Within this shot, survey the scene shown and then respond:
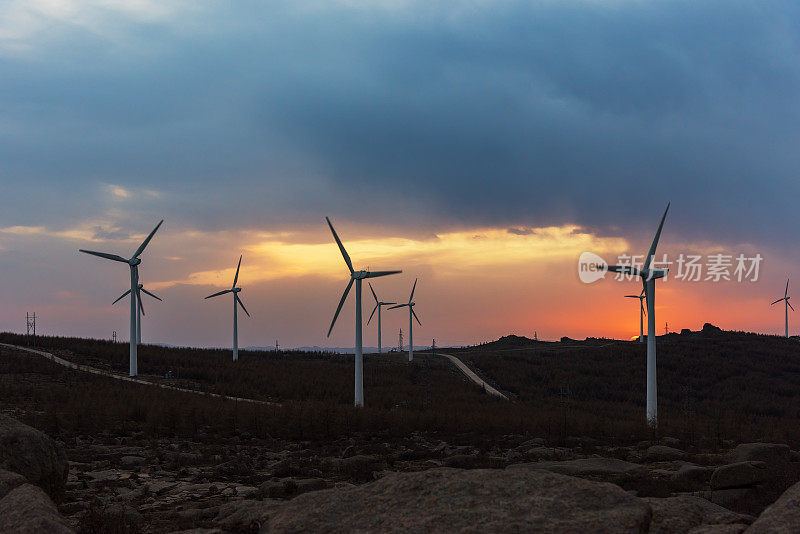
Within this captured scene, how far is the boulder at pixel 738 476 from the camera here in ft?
53.2

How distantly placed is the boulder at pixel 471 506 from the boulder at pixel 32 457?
7.68 meters

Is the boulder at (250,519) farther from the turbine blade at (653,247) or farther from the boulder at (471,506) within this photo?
the turbine blade at (653,247)

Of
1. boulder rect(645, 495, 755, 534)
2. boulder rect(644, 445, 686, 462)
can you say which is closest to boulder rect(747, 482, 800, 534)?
boulder rect(645, 495, 755, 534)

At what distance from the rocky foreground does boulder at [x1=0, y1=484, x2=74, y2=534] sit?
0.08ft

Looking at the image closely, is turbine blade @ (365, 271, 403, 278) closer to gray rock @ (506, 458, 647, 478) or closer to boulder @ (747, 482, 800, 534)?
gray rock @ (506, 458, 647, 478)

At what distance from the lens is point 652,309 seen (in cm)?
4712

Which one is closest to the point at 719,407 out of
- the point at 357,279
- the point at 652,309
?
the point at 652,309

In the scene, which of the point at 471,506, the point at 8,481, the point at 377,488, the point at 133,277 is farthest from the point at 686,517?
the point at 133,277

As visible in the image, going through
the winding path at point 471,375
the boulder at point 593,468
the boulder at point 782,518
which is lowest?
the winding path at point 471,375

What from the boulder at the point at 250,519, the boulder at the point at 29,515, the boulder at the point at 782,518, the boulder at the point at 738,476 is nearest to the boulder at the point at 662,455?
the boulder at the point at 738,476

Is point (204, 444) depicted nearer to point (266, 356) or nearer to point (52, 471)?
point (52, 471)

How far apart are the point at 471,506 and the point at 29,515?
253 inches

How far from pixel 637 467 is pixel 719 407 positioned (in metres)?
58.5

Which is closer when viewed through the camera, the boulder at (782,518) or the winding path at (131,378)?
the boulder at (782,518)
